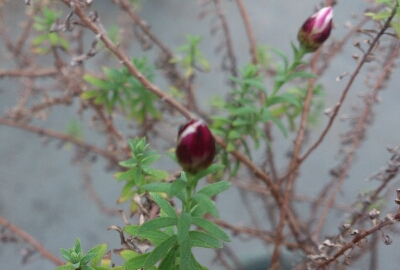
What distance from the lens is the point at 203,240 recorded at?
0.85 feet

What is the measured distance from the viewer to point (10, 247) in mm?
909

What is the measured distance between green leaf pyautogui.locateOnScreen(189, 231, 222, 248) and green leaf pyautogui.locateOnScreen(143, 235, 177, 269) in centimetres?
1

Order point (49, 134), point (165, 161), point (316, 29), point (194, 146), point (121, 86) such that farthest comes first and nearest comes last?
point (165, 161), point (49, 134), point (121, 86), point (316, 29), point (194, 146)

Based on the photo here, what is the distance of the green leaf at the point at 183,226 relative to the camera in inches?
8.9

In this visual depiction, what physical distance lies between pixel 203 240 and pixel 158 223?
1.4 inches

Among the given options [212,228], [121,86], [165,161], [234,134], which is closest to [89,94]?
[121,86]

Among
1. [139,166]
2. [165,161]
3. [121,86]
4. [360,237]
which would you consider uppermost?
[165,161]

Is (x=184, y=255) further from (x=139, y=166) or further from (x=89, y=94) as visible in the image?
(x=89, y=94)

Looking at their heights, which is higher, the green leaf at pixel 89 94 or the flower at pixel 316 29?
the green leaf at pixel 89 94

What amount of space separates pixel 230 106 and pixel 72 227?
26.8 inches

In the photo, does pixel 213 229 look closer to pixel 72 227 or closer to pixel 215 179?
pixel 215 179

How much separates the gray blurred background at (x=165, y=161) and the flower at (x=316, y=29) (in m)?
0.51

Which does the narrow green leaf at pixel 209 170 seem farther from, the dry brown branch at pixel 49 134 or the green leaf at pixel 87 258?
the dry brown branch at pixel 49 134

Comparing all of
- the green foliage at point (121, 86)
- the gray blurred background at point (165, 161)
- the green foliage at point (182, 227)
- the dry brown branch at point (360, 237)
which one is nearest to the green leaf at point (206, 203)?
the green foliage at point (182, 227)
